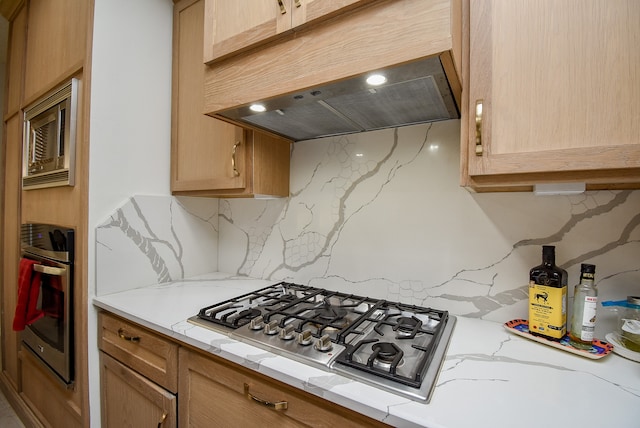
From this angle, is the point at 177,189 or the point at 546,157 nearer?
the point at 546,157

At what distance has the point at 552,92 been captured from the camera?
2.25 feet

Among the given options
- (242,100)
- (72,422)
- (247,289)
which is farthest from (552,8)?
(72,422)

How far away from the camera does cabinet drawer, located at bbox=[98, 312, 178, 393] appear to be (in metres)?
1.00

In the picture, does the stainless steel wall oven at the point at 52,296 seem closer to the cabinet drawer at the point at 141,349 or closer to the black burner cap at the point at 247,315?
the cabinet drawer at the point at 141,349

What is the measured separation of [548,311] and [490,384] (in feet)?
1.18

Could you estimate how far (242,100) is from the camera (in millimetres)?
976

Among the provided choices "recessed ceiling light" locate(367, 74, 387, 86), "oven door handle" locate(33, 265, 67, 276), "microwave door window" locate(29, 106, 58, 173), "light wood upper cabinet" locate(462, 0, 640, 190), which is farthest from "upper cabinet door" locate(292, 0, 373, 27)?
"oven door handle" locate(33, 265, 67, 276)

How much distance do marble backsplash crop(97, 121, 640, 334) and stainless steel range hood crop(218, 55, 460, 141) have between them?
0.10 m

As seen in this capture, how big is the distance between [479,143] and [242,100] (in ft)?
2.36

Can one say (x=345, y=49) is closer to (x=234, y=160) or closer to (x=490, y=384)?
(x=234, y=160)

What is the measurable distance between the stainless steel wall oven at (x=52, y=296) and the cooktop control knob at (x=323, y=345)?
4.01 ft

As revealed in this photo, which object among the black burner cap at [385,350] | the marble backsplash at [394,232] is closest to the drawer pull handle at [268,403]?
the black burner cap at [385,350]

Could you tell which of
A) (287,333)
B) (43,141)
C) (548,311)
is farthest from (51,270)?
(548,311)

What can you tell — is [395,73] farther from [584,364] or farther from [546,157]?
[584,364]
